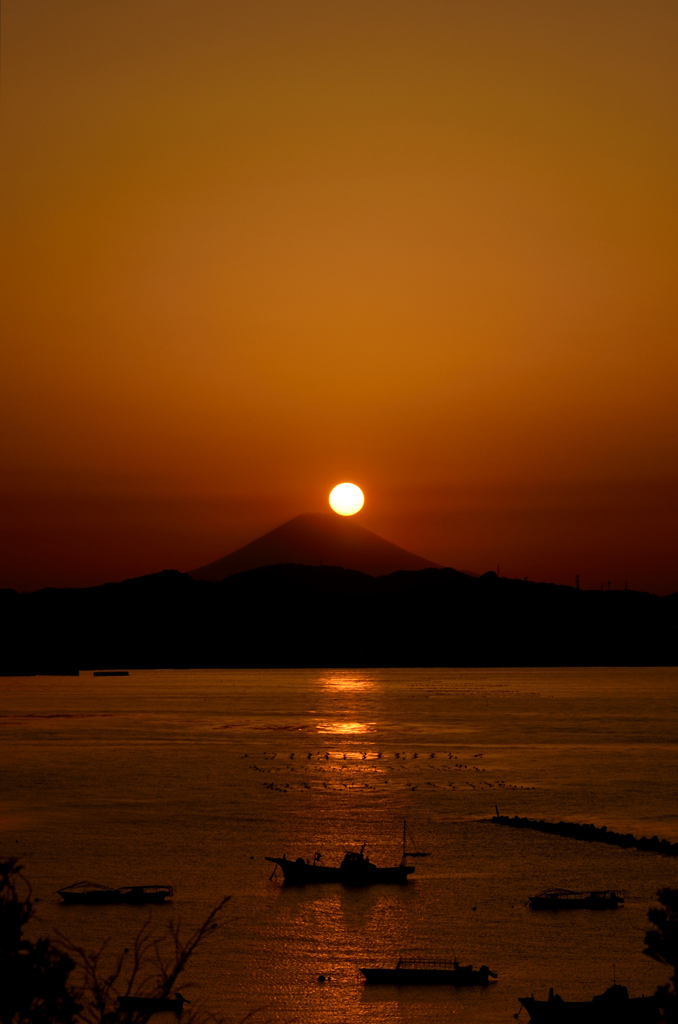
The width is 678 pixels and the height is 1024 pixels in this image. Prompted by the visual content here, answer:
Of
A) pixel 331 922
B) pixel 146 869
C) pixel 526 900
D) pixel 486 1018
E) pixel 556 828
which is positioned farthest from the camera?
pixel 556 828

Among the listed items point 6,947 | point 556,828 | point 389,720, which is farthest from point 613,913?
point 389,720

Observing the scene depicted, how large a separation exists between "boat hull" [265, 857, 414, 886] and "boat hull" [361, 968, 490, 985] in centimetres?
1318

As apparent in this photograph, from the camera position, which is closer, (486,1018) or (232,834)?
(486,1018)

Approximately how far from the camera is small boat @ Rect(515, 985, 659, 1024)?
3036 centimetres

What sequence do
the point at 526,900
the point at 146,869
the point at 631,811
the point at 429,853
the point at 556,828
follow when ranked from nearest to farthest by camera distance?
the point at 526,900, the point at 146,869, the point at 429,853, the point at 556,828, the point at 631,811

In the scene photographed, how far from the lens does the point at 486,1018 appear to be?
33.0m

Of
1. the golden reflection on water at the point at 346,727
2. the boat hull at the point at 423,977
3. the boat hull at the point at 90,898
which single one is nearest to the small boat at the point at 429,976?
the boat hull at the point at 423,977

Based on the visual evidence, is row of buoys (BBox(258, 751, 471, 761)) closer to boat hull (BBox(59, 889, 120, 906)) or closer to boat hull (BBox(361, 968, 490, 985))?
boat hull (BBox(59, 889, 120, 906))

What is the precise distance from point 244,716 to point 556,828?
10179 centimetres

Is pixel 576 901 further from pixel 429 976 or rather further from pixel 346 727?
pixel 346 727

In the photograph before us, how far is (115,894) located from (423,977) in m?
16.5

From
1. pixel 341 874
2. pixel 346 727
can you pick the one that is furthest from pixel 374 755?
pixel 341 874

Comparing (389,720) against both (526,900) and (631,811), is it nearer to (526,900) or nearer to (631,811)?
(631,811)

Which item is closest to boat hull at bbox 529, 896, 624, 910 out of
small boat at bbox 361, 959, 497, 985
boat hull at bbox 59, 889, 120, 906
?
small boat at bbox 361, 959, 497, 985
